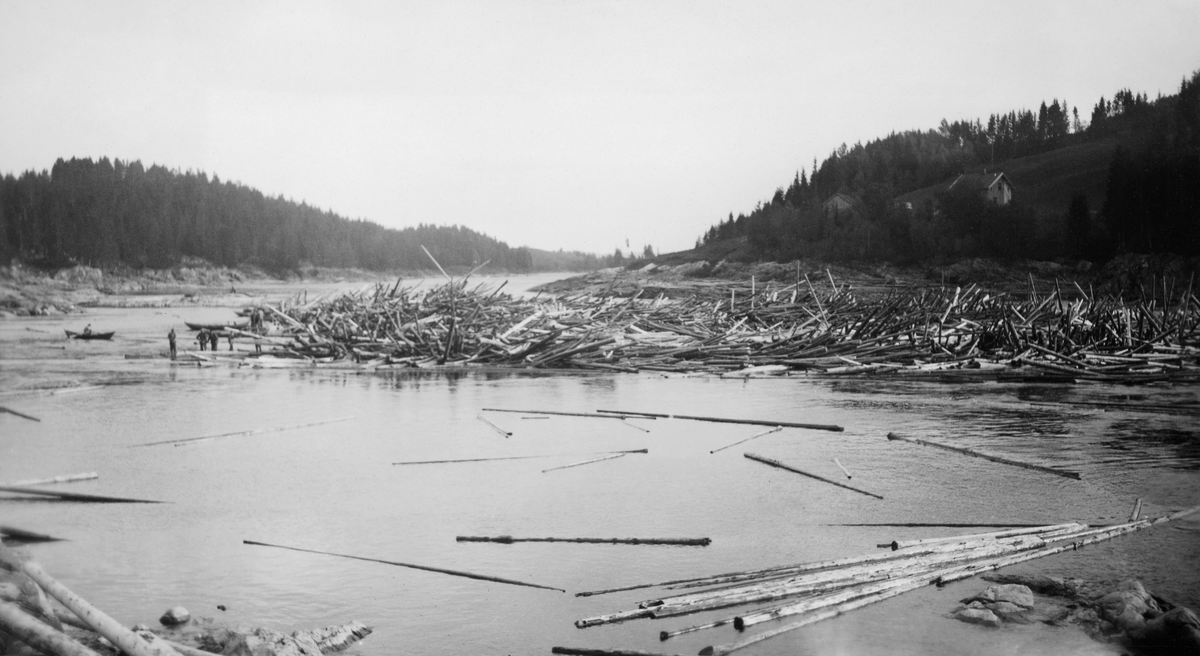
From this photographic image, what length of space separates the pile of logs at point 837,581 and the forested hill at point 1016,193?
75.1 ft

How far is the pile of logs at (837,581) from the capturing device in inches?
176

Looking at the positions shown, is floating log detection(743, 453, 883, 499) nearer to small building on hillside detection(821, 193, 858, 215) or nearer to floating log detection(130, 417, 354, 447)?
floating log detection(130, 417, 354, 447)

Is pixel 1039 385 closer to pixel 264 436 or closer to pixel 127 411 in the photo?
pixel 264 436

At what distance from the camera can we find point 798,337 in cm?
1802

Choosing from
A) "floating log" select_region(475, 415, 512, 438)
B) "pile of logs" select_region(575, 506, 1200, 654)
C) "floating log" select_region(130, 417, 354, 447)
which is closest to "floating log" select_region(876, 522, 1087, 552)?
"pile of logs" select_region(575, 506, 1200, 654)

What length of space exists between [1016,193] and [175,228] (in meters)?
55.1

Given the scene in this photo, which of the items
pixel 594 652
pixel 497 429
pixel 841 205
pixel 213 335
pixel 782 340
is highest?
pixel 841 205

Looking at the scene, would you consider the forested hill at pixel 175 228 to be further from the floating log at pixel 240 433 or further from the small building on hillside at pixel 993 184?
the small building on hillside at pixel 993 184

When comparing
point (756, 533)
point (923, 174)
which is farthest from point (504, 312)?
point (923, 174)

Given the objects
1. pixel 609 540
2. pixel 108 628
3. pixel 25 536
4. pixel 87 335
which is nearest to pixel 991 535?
pixel 609 540

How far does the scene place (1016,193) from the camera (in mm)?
61719

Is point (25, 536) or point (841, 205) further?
point (841, 205)

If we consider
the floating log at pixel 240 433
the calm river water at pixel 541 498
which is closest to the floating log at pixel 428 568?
the calm river water at pixel 541 498

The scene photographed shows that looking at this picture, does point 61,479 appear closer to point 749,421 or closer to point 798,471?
point 798,471
